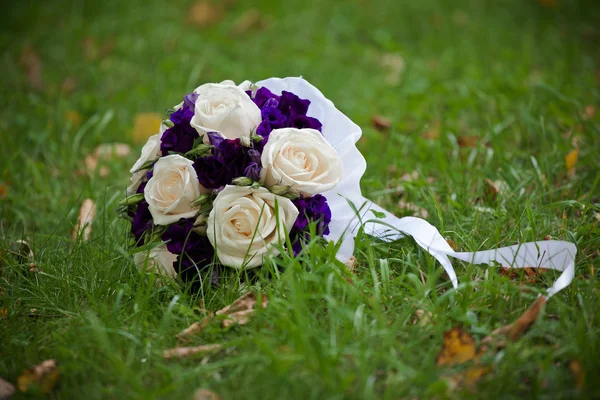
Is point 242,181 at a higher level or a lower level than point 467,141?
higher

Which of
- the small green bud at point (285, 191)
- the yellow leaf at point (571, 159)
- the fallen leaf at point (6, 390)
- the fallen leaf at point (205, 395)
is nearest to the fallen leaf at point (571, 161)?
the yellow leaf at point (571, 159)

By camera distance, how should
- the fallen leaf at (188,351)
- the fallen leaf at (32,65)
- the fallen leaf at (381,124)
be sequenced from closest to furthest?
the fallen leaf at (188,351) → the fallen leaf at (381,124) → the fallen leaf at (32,65)

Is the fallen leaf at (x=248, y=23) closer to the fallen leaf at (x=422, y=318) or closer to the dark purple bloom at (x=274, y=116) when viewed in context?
the dark purple bloom at (x=274, y=116)

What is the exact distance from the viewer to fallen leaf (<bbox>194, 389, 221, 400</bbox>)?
3.91 ft

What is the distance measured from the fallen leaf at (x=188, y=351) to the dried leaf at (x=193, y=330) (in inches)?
2.6

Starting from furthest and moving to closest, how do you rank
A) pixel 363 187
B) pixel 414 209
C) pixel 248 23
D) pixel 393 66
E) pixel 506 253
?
pixel 248 23
pixel 393 66
pixel 363 187
pixel 414 209
pixel 506 253

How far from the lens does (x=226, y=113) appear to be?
1.53m

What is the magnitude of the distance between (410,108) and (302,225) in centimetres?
168

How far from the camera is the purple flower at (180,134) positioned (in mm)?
1594

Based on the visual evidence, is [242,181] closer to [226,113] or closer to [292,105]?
[226,113]

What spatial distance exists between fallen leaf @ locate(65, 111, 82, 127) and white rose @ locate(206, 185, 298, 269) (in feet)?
5.86

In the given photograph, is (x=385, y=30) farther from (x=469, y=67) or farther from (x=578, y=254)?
(x=578, y=254)

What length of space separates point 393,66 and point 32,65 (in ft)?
6.99

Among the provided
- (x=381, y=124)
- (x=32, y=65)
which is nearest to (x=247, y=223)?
(x=381, y=124)
